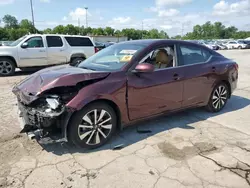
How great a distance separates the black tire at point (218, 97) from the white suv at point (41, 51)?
23.6 ft

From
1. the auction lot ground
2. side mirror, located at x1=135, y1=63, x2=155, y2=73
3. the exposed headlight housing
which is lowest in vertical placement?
the auction lot ground

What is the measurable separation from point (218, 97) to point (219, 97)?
36mm

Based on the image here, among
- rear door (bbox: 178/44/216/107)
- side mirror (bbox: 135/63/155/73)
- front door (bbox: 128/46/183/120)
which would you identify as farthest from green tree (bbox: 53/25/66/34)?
side mirror (bbox: 135/63/155/73)

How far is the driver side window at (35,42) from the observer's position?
10.9 m

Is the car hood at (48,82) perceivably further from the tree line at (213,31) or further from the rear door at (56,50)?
the tree line at (213,31)

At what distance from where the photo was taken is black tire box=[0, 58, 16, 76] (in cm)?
1055

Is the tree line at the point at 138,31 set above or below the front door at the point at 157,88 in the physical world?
above

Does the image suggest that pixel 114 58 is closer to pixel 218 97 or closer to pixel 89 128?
pixel 89 128

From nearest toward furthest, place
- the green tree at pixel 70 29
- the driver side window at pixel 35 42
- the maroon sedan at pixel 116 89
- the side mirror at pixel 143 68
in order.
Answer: the maroon sedan at pixel 116 89 < the side mirror at pixel 143 68 < the driver side window at pixel 35 42 < the green tree at pixel 70 29

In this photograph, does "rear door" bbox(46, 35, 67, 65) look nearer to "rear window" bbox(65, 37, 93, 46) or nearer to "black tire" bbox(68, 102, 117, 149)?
"rear window" bbox(65, 37, 93, 46)

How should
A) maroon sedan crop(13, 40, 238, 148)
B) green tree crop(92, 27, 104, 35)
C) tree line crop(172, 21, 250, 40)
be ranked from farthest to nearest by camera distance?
1. tree line crop(172, 21, 250, 40)
2. green tree crop(92, 27, 104, 35)
3. maroon sedan crop(13, 40, 238, 148)

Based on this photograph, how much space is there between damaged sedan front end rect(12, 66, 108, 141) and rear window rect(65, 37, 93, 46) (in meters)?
8.77

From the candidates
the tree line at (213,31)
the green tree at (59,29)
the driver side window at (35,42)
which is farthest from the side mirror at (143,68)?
the tree line at (213,31)

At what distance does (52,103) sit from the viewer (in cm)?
324
